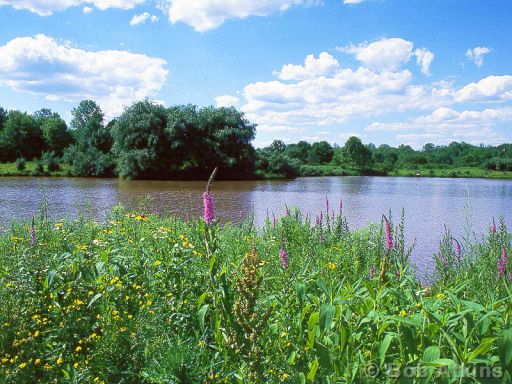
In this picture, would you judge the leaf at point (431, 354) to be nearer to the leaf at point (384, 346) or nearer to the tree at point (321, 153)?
the leaf at point (384, 346)

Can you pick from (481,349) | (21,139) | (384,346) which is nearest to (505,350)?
(481,349)

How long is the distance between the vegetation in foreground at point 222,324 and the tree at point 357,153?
87.4 m

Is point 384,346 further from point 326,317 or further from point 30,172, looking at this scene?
point 30,172

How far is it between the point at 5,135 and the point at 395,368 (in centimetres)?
7160

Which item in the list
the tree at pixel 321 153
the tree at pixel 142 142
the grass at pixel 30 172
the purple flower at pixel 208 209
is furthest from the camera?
the tree at pixel 321 153

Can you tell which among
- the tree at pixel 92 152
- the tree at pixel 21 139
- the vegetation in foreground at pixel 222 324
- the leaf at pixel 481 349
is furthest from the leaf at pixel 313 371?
the tree at pixel 21 139

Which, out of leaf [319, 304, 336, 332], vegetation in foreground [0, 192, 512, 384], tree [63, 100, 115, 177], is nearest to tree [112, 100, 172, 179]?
tree [63, 100, 115, 177]

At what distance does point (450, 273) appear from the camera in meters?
6.27

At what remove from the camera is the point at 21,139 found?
66000 millimetres

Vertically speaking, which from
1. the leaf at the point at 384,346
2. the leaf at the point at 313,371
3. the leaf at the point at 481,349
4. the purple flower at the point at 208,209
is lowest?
the leaf at the point at 313,371

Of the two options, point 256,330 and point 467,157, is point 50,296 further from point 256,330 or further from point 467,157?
point 467,157

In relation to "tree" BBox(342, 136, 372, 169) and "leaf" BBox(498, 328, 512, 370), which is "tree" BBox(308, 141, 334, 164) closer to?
"tree" BBox(342, 136, 372, 169)

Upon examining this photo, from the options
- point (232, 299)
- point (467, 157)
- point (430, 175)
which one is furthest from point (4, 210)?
point (467, 157)

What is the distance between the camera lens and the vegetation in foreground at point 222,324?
256cm
